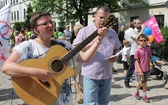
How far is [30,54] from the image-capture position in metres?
2.27

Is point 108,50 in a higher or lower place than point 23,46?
lower

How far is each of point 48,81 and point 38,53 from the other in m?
0.28

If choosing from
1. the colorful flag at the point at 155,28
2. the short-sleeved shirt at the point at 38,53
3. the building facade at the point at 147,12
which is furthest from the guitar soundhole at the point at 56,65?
the building facade at the point at 147,12

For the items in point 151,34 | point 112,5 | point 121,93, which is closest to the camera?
point 121,93

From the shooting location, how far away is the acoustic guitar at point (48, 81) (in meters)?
2.21

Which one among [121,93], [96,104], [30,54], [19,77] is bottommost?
[121,93]

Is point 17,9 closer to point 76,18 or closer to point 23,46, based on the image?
point 76,18

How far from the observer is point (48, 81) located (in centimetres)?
228

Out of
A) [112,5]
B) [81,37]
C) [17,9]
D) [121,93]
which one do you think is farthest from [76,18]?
[17,9]

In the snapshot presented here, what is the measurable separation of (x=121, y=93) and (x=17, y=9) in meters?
54.2

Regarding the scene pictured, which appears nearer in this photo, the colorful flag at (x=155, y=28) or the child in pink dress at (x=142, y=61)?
the child in pink dress at (x=142, y=61)

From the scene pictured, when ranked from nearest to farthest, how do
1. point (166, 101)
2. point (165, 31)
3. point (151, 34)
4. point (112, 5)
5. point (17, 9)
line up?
point (166, 101), point (151, 34), point (165, 31), point (112, 5), point (17, 9)

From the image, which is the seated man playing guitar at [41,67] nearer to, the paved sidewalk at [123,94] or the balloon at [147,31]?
the paved sidewalk at [123,94]

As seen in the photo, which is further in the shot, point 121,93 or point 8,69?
point 121,93
